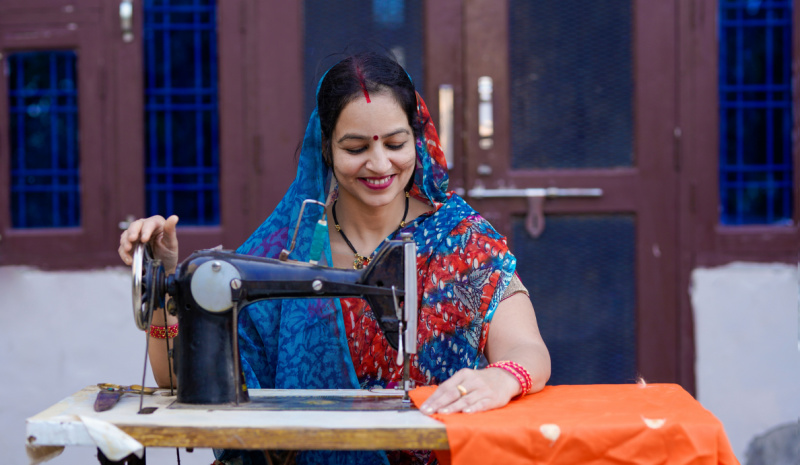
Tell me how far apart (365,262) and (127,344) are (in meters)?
1.85

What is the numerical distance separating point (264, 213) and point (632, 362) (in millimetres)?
1752

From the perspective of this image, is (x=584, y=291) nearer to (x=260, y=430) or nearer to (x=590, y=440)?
(x=590, y=440)

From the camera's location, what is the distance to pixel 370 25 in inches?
144

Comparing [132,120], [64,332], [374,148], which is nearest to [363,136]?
[374,148]

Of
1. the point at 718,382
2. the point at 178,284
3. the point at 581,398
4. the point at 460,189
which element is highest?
the point at 460,189

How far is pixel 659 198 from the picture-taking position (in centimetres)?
364

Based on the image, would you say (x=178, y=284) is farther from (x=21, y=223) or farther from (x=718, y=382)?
(x=718, y=382)

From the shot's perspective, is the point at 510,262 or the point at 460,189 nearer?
the point at 510,262

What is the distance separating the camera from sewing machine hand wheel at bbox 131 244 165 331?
167 centimetres

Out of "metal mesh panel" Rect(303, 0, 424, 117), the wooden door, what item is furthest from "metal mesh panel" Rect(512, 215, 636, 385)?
"metal mesh panel" Rect(303, 0, 424, 117)

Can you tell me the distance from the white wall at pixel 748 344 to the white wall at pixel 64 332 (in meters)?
2.41

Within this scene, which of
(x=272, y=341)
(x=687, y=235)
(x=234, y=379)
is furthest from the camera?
(x=687, y=235)

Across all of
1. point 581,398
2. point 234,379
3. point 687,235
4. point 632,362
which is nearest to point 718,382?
point 632,362

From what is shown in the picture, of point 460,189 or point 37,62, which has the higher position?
point 37,62
